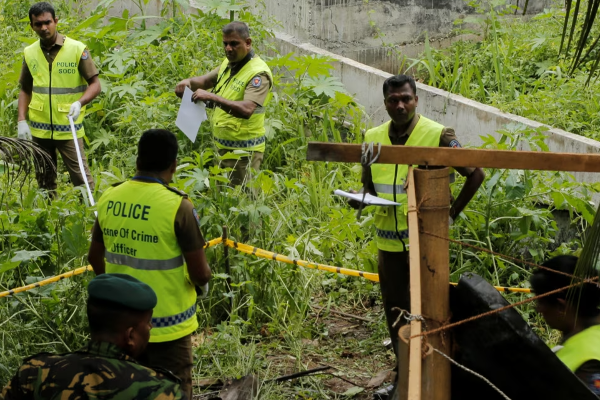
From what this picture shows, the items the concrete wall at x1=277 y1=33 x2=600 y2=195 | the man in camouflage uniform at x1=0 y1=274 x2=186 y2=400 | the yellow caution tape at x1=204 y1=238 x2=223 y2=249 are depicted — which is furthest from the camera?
the concrete wall at x1=277 y1=33 x2=600 y2=195

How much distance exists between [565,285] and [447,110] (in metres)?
4.97

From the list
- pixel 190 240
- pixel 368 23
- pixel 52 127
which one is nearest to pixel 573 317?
pixel 190 240

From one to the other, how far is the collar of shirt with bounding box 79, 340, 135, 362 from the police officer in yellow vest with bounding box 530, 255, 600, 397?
1560 mm

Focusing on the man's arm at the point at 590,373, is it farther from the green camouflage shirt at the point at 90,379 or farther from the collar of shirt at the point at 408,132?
the collar of shirt at the point at 408,132

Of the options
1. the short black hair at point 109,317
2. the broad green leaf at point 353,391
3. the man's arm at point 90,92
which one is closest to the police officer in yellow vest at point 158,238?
the short black hair at point 109,317

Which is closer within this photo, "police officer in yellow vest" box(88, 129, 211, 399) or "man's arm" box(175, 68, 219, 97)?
"police officer in yellow vest" box(88, 129, 211, 399)

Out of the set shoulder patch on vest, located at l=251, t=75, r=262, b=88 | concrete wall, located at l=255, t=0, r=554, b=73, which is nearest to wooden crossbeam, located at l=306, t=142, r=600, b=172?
shoulder patch on vest, located at l=251, t=75, r=262, b=88

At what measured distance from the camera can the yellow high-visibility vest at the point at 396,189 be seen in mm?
4598

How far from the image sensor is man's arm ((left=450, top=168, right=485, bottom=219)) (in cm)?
455

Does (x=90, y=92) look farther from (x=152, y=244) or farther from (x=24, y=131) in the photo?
(x=152, y=244)

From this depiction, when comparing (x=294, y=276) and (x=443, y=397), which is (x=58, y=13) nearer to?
(x=294, y=276)

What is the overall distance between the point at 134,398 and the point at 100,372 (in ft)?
0.44

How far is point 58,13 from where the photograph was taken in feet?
37.2

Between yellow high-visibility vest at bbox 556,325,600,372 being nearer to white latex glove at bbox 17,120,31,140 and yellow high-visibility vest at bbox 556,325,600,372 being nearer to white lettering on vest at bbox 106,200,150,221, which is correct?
white lettering on vest at bbox 106,200,150,221
